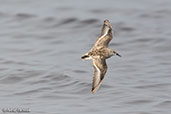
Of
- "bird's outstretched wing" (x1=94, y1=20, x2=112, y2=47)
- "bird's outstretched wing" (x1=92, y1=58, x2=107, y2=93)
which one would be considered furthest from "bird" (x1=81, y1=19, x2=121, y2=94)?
"bird's outstretched wing" (x1=94, y1=20, x2=112, y2=47)

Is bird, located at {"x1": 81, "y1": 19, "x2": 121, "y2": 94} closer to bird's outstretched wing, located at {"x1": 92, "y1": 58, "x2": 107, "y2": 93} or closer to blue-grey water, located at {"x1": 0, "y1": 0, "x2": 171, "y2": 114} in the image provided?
bird's outstretched wing, located at {"x1": 92, "y1": 58, "x2": 107, "y2": 93}

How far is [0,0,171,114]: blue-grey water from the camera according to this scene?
39.8 feet

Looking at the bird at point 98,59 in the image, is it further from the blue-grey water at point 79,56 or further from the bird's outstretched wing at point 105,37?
the blue-grey water at point 79,56

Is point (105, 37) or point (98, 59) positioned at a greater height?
point (105, 37)

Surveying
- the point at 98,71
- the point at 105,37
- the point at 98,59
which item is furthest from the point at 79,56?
the point at 98,71

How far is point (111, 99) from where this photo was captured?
40.7ft

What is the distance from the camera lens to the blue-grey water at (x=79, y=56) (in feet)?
39.8

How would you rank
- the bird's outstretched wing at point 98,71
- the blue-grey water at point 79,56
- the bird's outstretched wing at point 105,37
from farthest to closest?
the blue-grey water at point 79,56, the bird's outstretched wing at point 105,37, the bird's outstretched wing at point 98,71

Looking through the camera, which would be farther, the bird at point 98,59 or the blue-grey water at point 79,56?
the blue-grey water at point 79,56

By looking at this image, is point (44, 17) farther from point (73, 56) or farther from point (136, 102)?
point (136, 102)

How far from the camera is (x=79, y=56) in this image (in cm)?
1559

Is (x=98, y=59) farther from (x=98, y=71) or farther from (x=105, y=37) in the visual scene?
(x=105, y=37)

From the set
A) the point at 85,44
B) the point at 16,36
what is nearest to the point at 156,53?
the point at 85,44

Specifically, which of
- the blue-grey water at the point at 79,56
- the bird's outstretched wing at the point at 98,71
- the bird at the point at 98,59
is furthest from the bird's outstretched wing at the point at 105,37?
the blue-grey water at the point at 79,56
